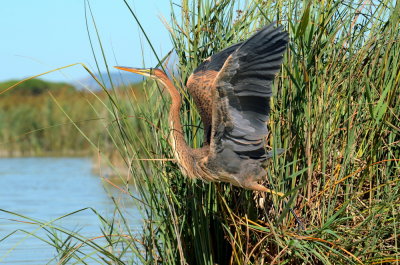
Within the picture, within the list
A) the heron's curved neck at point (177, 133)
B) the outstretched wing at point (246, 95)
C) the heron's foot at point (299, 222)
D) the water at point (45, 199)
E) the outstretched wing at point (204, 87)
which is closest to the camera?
the outstretched wing at point (246, 95)

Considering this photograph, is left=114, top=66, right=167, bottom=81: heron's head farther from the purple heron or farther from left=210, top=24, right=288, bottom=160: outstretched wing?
left=210, top=24, right=288, bottom=160: outstretched wing

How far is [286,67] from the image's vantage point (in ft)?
12.3

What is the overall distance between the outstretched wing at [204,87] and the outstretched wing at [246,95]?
0.19 metres

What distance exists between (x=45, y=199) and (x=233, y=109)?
25.4ft

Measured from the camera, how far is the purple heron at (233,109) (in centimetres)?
365

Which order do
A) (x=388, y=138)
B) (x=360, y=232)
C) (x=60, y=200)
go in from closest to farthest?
1. (x=360, y=232)
2. (x=388, y=138)
3. (x=60, y=200)

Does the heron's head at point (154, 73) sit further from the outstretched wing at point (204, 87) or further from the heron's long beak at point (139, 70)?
the outstretched wing at point (204, 87)

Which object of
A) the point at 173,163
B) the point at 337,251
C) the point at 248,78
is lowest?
the point at 337,251

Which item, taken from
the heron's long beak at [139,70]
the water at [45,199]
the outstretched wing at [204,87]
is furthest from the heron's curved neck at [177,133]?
the water at [45,199]

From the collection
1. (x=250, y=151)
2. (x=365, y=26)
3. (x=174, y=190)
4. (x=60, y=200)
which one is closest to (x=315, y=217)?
(x=250, y=151)

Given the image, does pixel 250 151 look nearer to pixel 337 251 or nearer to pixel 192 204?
pixel 192 204

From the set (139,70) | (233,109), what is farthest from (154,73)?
(233,109)

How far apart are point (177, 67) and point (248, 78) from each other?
0.78 metres

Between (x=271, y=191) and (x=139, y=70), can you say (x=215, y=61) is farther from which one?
(x=271, y=191)
